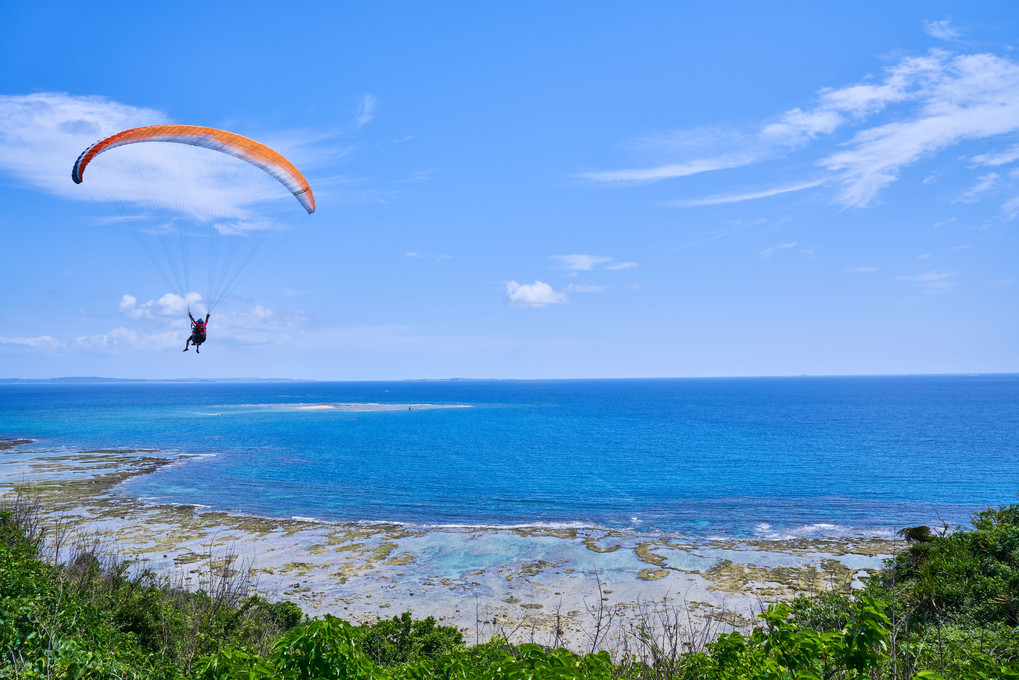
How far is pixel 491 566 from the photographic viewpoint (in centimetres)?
2641

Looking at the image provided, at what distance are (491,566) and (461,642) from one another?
11.0m

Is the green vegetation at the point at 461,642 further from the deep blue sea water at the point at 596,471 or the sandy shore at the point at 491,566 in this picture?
the deep blue sea water at the point at 596,471

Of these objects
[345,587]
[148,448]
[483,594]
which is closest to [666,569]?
[483,594]

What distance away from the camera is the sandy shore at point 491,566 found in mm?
21281

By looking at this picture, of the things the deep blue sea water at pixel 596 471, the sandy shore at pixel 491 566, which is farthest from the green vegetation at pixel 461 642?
the deep blue sea water at pixel 596 471

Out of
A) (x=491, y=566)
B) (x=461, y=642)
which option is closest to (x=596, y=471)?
(x=491, y=566)

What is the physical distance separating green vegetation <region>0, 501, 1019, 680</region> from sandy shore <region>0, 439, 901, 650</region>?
3158 mm

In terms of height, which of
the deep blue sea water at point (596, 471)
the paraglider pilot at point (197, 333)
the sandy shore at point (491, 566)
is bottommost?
the deep blue sea water at point (596, 471)

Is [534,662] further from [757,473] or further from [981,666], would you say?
[757,473]

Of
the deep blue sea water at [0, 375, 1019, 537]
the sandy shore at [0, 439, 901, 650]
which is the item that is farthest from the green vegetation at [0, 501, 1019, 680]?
the deep blue sea water at [0, 375, 1019, 537]

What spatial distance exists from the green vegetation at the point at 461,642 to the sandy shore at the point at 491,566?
3158mm

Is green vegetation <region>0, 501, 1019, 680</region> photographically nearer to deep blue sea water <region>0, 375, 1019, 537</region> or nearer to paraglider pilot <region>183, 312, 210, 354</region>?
paraglider pilot <region>183, 312, 210, 354</region>

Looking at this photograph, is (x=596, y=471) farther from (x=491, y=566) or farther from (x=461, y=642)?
(x=461, y=642)

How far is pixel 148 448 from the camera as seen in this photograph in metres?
65.9
